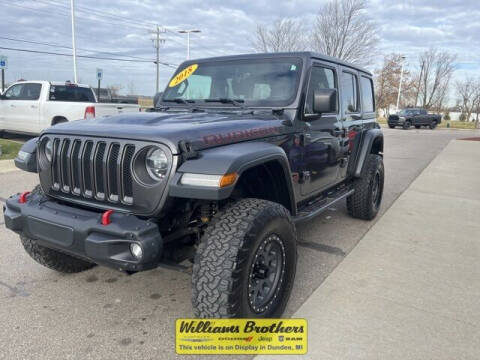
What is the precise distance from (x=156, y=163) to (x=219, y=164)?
0.41 m

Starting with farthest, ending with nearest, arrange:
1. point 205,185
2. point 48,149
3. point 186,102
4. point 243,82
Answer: point 186,102 → point 243,82 → point 48,149 → point 205,185

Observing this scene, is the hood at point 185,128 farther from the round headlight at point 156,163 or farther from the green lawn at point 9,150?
the green lawn at point 9,150

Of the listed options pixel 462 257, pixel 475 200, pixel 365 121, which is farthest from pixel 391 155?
pixel 462 257

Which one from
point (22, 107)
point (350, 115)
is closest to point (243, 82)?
point (350, 115)

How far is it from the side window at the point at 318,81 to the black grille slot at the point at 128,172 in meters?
1.66

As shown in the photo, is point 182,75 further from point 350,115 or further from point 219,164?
point 219,164

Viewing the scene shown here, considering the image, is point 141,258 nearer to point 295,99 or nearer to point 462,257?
point 295,99

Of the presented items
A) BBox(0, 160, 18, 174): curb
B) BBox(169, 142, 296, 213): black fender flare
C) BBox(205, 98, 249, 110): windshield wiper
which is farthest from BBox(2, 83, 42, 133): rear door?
BBox(169, 142, 296, 213): black fender flare

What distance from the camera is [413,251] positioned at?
4.11 metres

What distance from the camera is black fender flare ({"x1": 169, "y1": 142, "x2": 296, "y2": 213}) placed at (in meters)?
2.07

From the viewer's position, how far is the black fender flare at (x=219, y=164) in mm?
2068

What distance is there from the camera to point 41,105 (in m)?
9.95

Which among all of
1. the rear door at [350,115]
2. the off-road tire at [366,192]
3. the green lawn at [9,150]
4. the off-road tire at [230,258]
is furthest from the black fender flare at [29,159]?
the green lawn at [9,150]

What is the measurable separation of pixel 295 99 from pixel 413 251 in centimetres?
219
